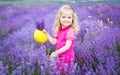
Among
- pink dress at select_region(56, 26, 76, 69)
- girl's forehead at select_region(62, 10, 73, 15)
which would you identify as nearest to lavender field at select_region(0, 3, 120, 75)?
pink dress at select_region(56, 26, 76, 69)

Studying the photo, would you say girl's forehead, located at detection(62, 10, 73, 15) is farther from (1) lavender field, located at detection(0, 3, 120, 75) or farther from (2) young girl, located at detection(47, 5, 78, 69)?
(1) lavender field, located at detection(0, 3, 120, 75)

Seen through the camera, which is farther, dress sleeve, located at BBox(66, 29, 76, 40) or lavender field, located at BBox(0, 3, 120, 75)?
dress sleeve, located at BBox(66, 29, 76, 40)

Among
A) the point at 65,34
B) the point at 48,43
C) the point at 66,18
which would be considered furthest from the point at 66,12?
the point at 48,43

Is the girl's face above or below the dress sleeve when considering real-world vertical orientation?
above

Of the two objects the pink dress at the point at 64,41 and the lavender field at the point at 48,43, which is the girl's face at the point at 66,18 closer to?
the pink dress at the point at 64,41

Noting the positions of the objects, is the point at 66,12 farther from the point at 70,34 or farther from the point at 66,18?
the point at 70,34

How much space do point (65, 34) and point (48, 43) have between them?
39 cm

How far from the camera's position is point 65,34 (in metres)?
2.74

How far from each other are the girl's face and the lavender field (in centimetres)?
17

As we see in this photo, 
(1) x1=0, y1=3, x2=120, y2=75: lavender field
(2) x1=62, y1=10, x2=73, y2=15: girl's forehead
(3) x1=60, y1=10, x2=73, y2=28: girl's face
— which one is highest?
(2) x1=62, y1=10, x2=73, y2=15: girl's forehead

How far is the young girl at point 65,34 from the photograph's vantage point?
2.67m

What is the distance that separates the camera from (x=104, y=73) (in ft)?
7.74

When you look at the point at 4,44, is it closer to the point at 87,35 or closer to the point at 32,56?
the point at 32,56

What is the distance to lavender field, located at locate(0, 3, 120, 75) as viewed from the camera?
8.02ft
